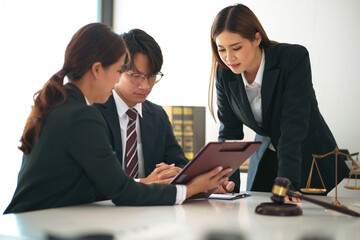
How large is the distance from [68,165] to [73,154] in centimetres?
5

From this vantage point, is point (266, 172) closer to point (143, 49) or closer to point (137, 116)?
point (137, 116)

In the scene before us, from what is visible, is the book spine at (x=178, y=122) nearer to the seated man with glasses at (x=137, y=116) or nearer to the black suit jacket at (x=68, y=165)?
the seated man with glasses at (x=137, y=116)

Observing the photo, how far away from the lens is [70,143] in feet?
4.57

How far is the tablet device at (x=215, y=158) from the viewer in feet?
4.92

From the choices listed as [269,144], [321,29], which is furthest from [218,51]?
[321,29]

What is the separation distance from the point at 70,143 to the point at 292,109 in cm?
105

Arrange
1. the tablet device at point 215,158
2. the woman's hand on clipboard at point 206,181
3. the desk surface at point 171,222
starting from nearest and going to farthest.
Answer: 1. the desk surface at point 171,222
2. the tablet device at point 215,158
3. the woman's hand on clipboard at point 206,181

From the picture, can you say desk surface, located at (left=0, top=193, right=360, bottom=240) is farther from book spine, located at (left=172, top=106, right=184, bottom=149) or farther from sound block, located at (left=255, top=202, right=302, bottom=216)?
book spine, located at (left=172, top=106, right=184, bottom=149)

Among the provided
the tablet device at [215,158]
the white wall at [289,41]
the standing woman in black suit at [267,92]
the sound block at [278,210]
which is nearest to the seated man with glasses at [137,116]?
the standing woman in black suit at [267,92]

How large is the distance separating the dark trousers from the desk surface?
76 cm

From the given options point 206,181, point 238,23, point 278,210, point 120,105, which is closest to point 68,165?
point 206,181

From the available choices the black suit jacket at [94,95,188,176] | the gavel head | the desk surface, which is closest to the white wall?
the black suit jacket at [94,95,188,176]

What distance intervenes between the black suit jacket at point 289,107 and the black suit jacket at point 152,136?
1.18 feet

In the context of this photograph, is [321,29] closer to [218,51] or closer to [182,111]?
[182,111]
